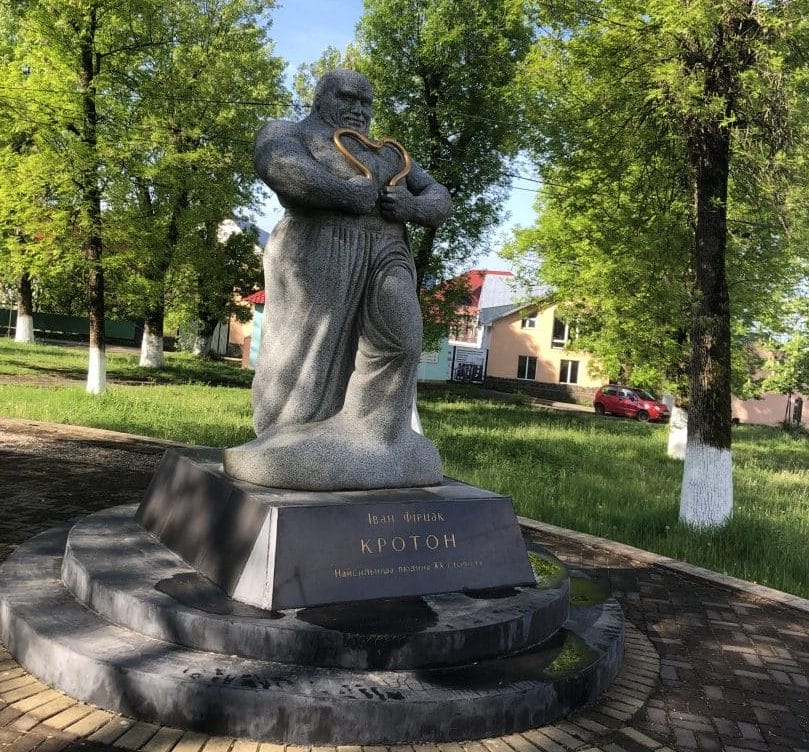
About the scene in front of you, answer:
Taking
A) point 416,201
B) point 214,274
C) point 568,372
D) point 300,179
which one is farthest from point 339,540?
point 568,372

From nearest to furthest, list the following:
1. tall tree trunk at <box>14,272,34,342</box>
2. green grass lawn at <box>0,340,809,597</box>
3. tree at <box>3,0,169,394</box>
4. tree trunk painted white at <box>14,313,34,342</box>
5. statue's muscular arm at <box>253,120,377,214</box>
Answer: statue's muscular arm at <box>253,120,377,214</box>, green grass lawn at <box>0,340,809,597</box>, tree at <box>3,0,169,394</box>, tall tree trunk at <box>14,272,34,342</box>, tree trunk painted white at <box>14,313,34,342</box>

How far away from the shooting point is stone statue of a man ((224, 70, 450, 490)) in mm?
4398

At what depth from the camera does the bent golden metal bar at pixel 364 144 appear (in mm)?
4406

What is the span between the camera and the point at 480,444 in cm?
1427

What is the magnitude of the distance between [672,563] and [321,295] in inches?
167

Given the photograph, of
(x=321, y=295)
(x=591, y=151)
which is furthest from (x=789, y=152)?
(x=321, y=295)

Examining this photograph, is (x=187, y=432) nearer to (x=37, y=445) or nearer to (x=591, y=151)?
(x=37, y=445)

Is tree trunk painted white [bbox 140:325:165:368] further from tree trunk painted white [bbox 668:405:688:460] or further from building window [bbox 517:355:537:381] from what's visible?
building window [bbox 517:355:537:381]

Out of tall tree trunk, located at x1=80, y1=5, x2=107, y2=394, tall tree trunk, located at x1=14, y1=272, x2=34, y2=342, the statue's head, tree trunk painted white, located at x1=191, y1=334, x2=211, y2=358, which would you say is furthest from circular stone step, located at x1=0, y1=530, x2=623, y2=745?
tree trunk painted white, located at x1=191, y1=334, x2=211, y2=358

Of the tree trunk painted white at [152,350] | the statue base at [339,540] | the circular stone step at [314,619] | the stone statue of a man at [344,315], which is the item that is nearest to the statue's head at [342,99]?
the stone statue of a man at [344,315]

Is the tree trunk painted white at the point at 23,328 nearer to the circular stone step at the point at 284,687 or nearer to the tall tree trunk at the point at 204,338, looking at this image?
the tall tree trunk at the point at 204,338

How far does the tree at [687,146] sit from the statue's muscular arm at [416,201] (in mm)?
4969

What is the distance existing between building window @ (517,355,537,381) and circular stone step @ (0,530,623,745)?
129 feet

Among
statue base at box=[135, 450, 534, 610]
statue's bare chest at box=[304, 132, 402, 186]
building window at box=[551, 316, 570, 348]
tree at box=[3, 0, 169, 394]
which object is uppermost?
tree at box=[3, 0, 169, 394]
